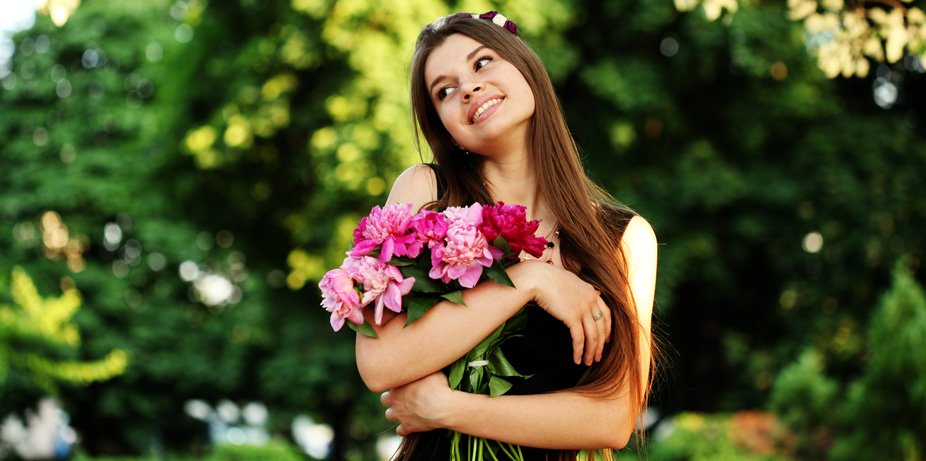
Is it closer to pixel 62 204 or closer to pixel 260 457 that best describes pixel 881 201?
pixel 260 457

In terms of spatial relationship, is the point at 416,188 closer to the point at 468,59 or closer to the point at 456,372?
the point at 468,59

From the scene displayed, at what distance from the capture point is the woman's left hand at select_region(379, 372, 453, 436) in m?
2.38

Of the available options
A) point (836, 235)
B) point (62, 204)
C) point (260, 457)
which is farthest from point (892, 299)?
point (62, 204)

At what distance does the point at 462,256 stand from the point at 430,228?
0.34 ft

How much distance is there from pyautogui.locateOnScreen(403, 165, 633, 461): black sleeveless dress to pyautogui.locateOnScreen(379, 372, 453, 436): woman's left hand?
0.21 ft

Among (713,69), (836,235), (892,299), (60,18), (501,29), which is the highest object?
(60,18)

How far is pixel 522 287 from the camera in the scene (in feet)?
7.84

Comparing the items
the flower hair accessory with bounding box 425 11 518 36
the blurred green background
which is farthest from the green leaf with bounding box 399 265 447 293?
the blurred green background

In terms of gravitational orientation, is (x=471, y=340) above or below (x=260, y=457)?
above

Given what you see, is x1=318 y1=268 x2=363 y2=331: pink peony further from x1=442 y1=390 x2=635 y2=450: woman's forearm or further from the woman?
x1=442 y1=390 x2=635 y2=450: woman's forearm

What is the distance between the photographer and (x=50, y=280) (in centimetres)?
1961

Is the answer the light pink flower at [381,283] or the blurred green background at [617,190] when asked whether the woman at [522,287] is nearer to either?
the light pink flower at [381,283]

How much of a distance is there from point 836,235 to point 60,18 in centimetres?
1217

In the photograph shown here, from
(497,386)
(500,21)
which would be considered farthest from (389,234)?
(500,21)
